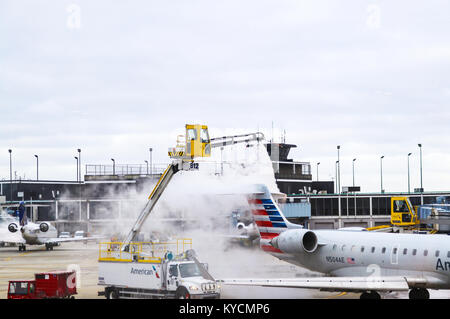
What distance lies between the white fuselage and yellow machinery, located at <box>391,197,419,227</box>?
2811 cm

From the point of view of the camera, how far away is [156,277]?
3016cm

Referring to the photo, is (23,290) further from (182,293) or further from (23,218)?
(23,218)

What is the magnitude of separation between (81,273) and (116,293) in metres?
21.5

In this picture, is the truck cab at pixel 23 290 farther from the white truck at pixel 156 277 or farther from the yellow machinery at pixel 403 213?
the yellow machinery at pixel 403 213

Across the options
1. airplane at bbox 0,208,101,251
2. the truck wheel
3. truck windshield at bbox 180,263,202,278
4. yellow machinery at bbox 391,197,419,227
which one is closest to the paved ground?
truck windshield at bbox 180,263,202,278

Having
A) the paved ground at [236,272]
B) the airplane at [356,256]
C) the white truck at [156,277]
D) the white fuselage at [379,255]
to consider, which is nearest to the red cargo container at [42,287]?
the white truck at [156,277]

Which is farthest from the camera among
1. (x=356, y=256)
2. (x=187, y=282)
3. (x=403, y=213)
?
(x=403, y=213)

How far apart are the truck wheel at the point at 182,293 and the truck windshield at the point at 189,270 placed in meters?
0.85

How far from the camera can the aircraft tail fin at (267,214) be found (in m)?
39.7

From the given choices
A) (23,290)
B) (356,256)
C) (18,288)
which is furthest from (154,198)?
(356,256)

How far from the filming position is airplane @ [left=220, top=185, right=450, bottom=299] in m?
31.2

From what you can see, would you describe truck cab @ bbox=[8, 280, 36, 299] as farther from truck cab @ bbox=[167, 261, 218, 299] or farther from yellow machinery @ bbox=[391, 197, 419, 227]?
yellow machinery @ bbox=[391, 197, 419, 227]

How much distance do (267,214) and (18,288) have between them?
1589 centimetres
